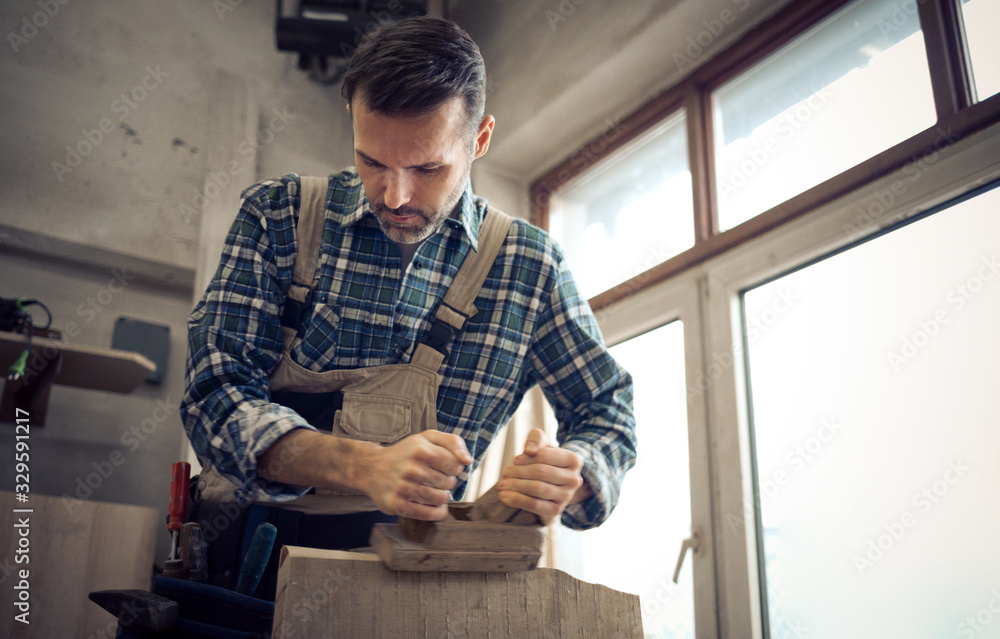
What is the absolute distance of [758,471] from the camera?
2004mm

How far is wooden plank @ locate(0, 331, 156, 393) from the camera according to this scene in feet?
7.23

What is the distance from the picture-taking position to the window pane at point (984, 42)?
170 cm

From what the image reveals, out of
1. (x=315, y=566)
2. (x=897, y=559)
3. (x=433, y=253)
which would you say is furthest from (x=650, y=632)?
(x=315, y=566)

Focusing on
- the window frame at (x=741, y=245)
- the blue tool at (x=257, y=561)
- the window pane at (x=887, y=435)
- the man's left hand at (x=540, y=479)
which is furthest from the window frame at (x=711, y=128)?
the blue tool at (x=257, y=561)

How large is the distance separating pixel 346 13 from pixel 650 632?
94.4 inches

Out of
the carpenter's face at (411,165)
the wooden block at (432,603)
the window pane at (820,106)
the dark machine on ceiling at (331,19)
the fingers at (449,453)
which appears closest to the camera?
the wooden block at (432,603)

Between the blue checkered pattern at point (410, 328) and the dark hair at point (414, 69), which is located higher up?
the dark hair at point (414, 69)

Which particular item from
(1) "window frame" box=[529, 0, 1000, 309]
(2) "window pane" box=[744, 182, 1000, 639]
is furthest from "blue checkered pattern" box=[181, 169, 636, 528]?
(1) "window frame" box=[529, 0, 1000, 309]

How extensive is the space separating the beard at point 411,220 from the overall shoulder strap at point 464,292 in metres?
0.09

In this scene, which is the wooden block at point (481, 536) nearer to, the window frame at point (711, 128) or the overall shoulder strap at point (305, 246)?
the overall shoulder strap at point (305, 246)

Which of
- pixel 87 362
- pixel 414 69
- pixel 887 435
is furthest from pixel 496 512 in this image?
pixel 87 362

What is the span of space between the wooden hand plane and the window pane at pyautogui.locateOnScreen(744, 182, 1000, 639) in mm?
1083

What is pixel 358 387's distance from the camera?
1267 mm

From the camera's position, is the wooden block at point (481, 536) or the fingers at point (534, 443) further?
the fingers at point (534, 443)
